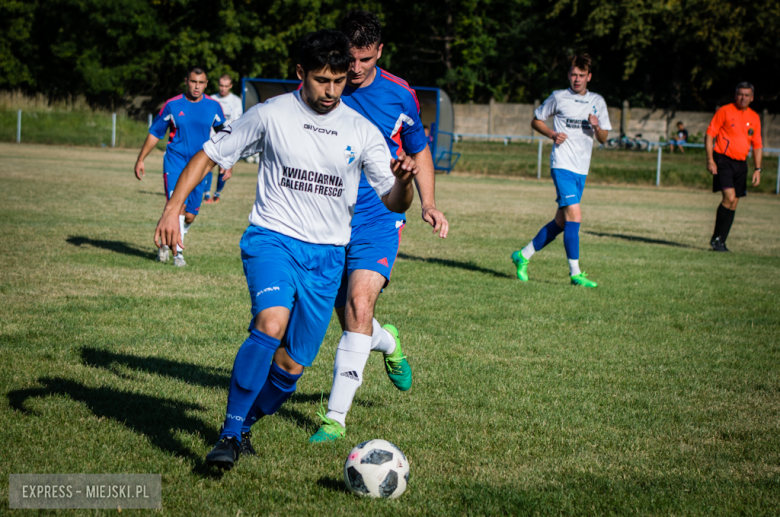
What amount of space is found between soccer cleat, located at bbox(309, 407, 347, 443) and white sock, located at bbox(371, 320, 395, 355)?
0.58 metres

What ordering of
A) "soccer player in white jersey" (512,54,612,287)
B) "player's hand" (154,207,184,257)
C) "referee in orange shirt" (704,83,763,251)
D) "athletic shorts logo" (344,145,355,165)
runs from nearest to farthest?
"player's hand" (154,207,184,257) < "athletic shorts logo" (344,145,355,165) < "soccer player in white jersey" (512,54,612,287) < "referee in orange shirt" (704,83,763,251)

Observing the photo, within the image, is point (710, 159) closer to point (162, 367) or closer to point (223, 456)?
point (162, 367)

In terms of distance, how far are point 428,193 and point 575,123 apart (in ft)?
17.4

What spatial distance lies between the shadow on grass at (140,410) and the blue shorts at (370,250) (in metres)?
1.04

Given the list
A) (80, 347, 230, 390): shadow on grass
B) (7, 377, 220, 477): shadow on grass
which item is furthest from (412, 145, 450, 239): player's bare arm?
(80, 347, 230, 390): shadow on grass

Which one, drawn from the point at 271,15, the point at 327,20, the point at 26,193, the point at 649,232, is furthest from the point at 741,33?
the point at 26,193

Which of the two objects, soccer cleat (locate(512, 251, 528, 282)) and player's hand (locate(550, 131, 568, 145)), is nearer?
player's hand (locate(550, 131, 568, 145))

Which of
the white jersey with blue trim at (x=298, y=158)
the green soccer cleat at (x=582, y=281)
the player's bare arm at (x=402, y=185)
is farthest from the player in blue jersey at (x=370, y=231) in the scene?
the green soccer cleat at (x=582, y=281)

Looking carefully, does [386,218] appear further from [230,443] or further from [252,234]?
[230,443]

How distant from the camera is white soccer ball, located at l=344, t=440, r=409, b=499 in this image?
3100 mm

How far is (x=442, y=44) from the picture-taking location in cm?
5050

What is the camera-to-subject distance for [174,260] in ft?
29.0

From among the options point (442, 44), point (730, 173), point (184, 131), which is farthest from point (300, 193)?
point (442, 44)

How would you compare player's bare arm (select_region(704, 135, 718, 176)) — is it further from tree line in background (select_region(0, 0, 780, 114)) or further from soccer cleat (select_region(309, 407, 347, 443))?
tree line in background (select_region(0, 0, 780, 114))
